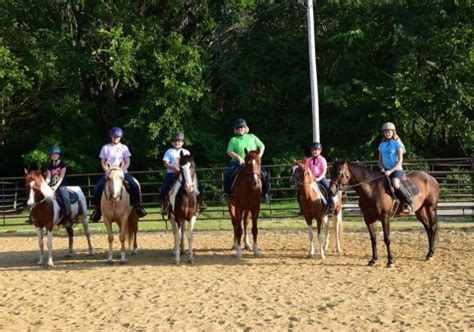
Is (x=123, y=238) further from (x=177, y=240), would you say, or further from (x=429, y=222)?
(x=429, y=222)

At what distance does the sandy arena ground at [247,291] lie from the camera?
6766 mm

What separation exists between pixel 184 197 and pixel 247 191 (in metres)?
1.25

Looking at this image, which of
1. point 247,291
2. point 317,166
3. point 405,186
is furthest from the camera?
point 317,166

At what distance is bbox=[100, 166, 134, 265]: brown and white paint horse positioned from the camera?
10.7 meters

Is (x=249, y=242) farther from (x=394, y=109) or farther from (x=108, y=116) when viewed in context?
(x=108, y=116)

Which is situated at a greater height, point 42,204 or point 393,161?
point 393,161

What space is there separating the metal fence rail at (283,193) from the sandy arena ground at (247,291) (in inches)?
192

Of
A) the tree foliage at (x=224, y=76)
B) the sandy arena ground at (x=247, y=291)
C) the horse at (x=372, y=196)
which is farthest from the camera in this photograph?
the tree foliage at (x=224, y=76)

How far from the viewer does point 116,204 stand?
36.2 ft

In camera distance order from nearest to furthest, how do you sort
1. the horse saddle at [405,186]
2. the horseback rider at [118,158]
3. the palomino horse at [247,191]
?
the horse saddle at [405,186] → the palomino horse at [247,191] → the horseback rider at [118,158]

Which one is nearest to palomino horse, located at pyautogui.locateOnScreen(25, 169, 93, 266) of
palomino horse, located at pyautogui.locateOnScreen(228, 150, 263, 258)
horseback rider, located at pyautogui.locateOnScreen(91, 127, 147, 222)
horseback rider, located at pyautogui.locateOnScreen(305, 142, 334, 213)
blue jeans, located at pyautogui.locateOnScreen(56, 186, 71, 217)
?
blue jeans, located at pyautogui.locateOnScreen(56, 186, 71, 217)

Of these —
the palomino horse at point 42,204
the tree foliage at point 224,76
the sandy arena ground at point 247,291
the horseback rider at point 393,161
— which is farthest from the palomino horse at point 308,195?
the tree foliage at point 224,76

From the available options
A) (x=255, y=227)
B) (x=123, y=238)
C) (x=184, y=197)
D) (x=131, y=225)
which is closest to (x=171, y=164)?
(x=184, y=197)

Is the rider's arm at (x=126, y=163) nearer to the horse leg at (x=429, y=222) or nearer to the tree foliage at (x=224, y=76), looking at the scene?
the horse leg at (x=429, y=222)
